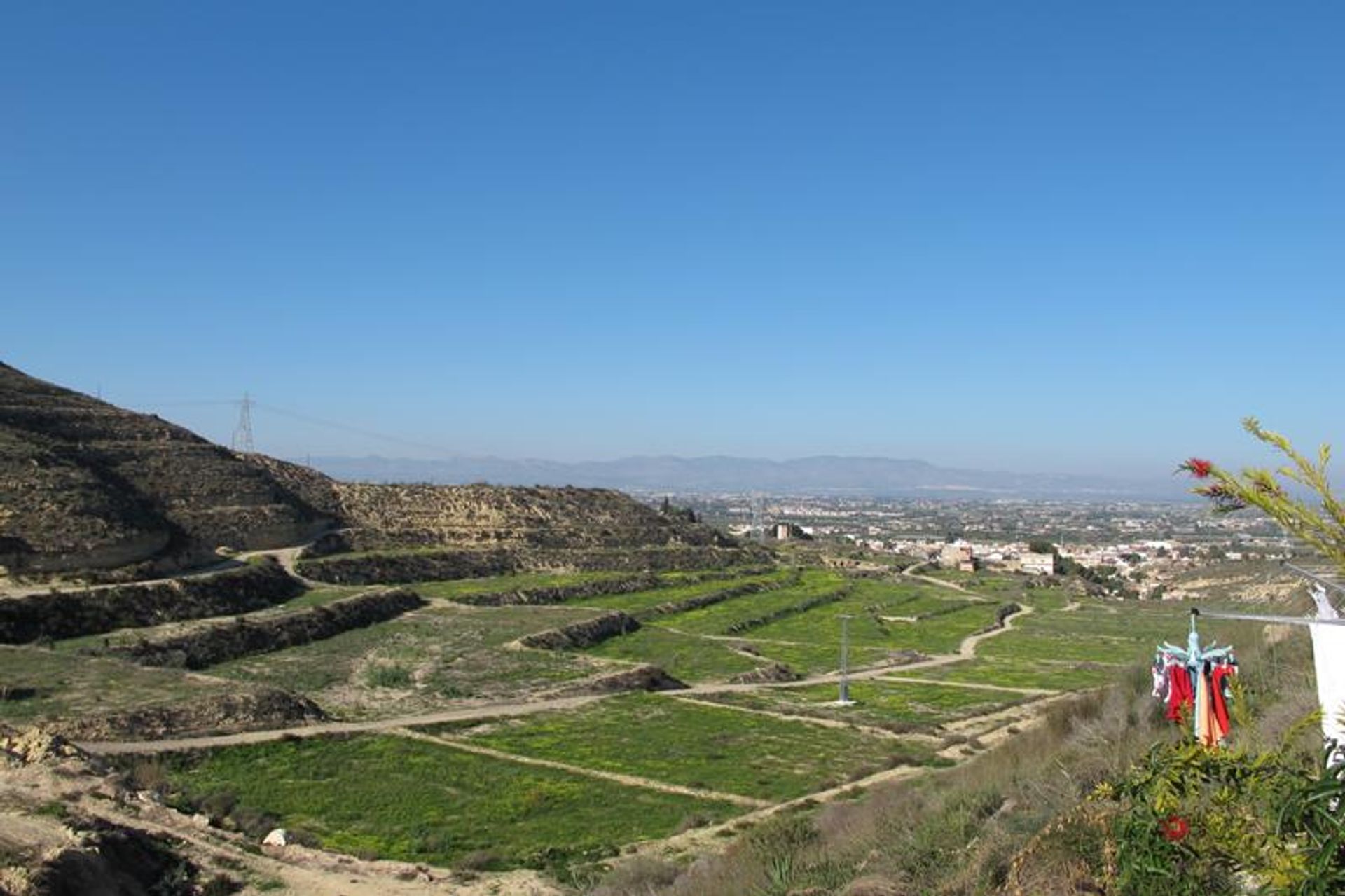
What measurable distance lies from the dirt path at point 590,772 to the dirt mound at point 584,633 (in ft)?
57.9

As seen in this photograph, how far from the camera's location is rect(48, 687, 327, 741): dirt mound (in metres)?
28.2

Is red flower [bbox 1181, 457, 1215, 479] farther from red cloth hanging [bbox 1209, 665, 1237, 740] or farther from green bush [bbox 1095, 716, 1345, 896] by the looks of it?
red cloth hanging [bbox 1209, 665, 1237, 740]

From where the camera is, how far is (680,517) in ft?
382

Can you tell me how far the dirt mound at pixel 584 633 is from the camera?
Answer: 52219 mm

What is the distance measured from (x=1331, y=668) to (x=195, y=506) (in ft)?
234

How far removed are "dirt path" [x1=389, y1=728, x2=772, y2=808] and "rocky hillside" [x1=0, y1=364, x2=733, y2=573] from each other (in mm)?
27320

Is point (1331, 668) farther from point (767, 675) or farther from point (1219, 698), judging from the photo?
point (767, 675)

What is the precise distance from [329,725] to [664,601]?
4147 cm

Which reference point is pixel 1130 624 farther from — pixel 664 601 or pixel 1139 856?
pixel 1139 856

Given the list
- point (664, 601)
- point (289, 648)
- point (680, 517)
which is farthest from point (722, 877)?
point (680, 517)

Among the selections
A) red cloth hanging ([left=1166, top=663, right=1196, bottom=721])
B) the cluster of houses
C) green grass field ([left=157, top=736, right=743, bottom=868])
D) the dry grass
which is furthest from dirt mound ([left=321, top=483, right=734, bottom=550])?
red cloth hanging ([left=1166, top=663, right=1196, bottom=721])

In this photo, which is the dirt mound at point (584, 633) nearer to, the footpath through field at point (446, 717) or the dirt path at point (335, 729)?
the footpath through field at point (446, 717)

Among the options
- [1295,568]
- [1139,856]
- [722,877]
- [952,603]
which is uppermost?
[1295,568]

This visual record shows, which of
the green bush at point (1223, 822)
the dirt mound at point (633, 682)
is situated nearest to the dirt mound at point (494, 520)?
the dirt mound at point (633, 682)
